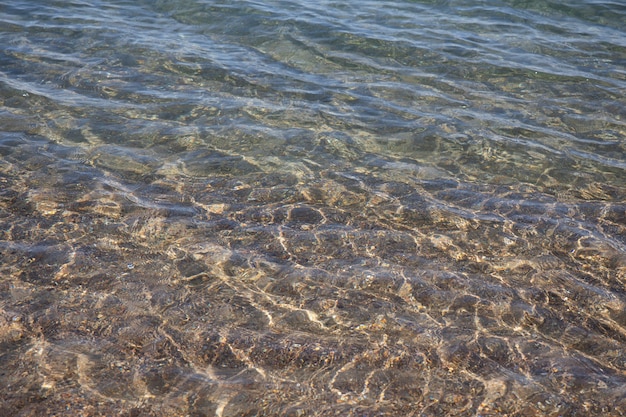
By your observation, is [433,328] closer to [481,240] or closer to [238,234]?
[481,240]

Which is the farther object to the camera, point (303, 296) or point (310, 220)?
point (310, 220)

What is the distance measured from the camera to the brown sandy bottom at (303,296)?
428 centimetres

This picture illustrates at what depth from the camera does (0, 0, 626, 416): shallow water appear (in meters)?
4.41

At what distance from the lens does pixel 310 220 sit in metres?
6.45

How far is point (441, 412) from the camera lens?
13.6 ft

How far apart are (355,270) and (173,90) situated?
523cm

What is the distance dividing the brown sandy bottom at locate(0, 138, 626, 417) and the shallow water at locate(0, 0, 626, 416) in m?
0.02

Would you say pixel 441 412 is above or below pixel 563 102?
below

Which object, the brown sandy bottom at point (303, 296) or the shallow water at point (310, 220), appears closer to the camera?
the brown sandy bottom at point (303, 296)

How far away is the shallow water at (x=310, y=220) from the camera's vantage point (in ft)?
14.5

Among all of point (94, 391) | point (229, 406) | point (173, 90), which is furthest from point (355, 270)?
point (173, 90)

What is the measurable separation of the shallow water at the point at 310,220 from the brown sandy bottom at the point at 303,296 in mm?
22

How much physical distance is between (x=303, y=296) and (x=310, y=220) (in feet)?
4.39

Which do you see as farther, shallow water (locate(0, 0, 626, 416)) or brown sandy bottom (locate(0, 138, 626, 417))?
shallow water (locate(0, 0, 626, 416))
